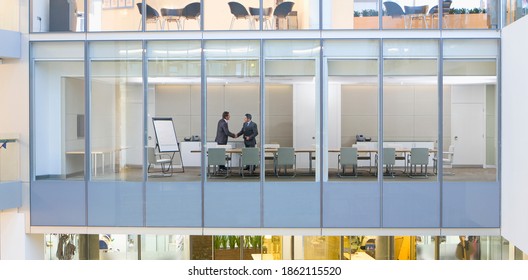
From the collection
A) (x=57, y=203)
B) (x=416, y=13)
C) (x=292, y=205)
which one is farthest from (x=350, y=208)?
(x=57, y=203)

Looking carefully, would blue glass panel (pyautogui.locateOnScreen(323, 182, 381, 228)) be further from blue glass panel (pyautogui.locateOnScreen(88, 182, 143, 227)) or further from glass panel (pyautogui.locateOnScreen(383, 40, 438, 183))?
blue glass panel (pyautogui.locateOnScreen(88, 182, 143, 227))

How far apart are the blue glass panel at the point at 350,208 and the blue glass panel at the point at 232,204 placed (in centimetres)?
145

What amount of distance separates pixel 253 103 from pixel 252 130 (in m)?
0.56

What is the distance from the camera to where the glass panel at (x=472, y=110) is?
1238 centimetres

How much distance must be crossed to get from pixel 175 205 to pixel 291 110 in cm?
312

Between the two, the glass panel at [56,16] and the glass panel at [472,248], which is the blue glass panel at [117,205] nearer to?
the glass panel at [56,16]

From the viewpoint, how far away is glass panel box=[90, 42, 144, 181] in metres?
12.7

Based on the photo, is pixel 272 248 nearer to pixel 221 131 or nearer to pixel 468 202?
pixel 221 131

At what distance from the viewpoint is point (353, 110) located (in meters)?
12.5

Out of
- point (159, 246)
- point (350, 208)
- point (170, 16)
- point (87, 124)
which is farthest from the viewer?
point (159, 246)

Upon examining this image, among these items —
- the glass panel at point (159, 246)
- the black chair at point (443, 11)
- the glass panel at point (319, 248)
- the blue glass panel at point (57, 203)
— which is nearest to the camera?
the black chair at point (443, 11)

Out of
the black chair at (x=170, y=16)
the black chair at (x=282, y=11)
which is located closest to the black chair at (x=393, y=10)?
the black chair at (x=282, y=11)

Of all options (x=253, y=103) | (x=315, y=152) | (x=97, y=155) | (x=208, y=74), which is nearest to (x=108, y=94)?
(x=97, y=155)

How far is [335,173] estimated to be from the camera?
12570mm
